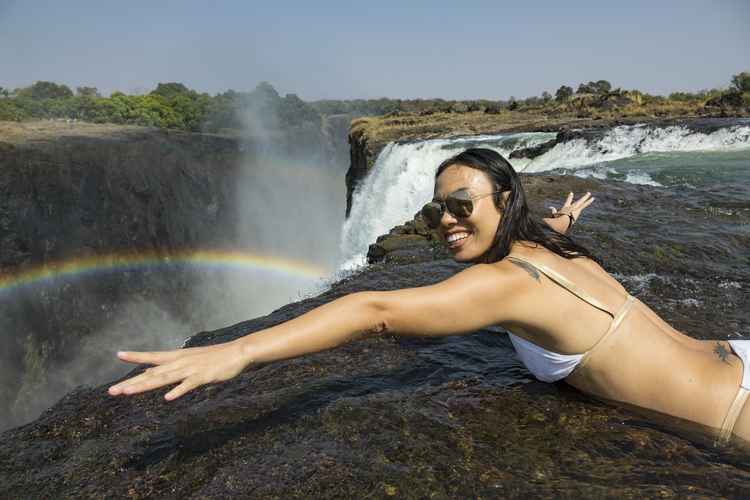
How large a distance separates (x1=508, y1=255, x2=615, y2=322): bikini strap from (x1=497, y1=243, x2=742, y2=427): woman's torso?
0.01 meters

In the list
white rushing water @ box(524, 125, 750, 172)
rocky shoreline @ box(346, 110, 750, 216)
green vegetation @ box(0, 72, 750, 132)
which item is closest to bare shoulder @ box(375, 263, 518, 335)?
white rushing water @ box(524, 125, 750, 172)

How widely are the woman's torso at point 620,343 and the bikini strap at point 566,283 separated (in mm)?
10

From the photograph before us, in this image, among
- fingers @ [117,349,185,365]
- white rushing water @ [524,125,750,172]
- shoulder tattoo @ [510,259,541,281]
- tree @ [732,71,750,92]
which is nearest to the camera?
fingers @ [117,349,185,365]

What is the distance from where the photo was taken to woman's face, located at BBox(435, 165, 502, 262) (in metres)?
2.04

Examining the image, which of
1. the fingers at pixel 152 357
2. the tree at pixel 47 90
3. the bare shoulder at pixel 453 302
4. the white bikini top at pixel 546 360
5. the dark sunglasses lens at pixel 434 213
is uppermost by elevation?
the tree at pixel 47 90

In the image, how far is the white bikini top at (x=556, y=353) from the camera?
6.31 feet

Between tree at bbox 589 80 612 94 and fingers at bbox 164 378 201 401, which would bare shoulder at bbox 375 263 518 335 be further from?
tree at bbox 589 80 612 94

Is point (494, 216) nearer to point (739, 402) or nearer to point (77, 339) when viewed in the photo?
point (739, 402)

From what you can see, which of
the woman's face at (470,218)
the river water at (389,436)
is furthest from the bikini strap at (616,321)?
the woman's face at (470,218)

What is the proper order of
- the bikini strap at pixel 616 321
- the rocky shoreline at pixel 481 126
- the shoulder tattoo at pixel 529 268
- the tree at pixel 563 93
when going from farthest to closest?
the tree at pixel 563 93, the rocky shoreline at pixel 481 126, the bikini strap at pixel 616 321, the shoulder tattoo at pixel 529 268

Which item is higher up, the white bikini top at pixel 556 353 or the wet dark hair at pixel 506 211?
the wet dark hair at pixel 506 211

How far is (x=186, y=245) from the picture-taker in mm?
43312

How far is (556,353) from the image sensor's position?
2.16m

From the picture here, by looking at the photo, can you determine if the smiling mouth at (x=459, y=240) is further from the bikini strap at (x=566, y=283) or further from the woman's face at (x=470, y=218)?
the bikini strap at (x=566, y=283)
